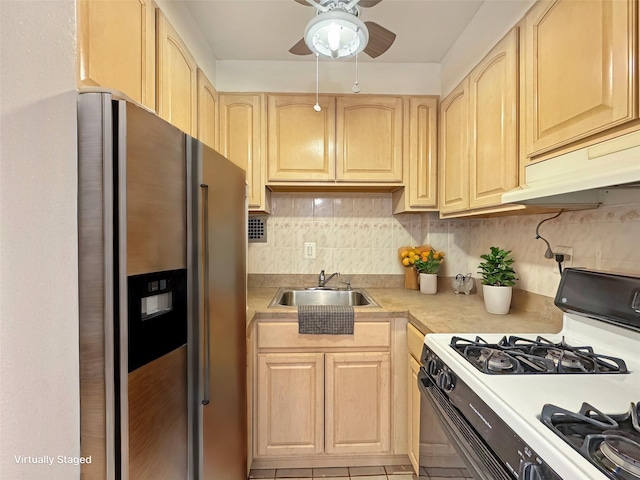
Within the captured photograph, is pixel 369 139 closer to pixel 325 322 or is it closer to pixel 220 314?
pixel 325 322

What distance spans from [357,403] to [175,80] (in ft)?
5.91

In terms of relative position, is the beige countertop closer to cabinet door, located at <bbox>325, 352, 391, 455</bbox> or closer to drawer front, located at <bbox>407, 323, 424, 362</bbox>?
drawer front, located at <bbox>407, 323, 424, 362</bbox>

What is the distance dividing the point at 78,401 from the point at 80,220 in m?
0.37

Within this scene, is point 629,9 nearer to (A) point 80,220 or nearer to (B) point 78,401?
(A) point 80,220

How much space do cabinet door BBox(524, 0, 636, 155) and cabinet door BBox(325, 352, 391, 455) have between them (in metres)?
1.25

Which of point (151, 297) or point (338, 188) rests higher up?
point (338, 188)

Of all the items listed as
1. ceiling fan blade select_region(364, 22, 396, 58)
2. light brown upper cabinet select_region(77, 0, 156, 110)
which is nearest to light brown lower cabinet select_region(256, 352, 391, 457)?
light brown upper cabinet select_region(77, 0, 156, 110)

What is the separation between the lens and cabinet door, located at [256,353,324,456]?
5.53 ft

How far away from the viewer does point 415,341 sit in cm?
154

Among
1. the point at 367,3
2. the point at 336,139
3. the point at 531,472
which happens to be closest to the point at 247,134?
the point at 336,139

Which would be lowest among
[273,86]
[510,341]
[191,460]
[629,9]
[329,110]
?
[191,460]

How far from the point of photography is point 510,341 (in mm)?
1092

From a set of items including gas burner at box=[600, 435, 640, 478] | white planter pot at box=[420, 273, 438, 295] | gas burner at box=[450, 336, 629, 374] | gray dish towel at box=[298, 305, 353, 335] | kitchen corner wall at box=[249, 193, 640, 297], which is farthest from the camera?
kitchen corner wall at box=[249, 193, 640, 297]

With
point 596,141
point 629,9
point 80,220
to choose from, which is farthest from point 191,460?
point 629,9
